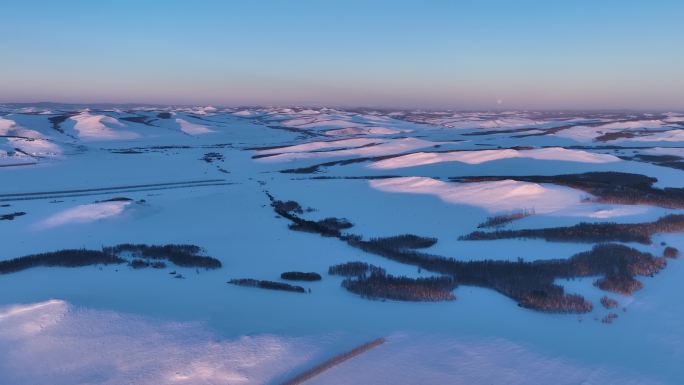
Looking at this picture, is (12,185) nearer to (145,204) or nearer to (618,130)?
(145,204)

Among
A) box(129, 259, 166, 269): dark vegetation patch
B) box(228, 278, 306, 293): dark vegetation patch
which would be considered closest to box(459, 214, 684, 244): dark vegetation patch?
Answer: box(228, 278, 306, 293): dark vegetation patch

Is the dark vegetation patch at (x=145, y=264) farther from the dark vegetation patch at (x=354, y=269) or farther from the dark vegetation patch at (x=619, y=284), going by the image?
the dark vegetation patch at (x=619, y=284)

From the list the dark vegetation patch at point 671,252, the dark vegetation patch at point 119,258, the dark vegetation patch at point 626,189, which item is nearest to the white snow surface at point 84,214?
the dark vegetation patch at point 119,258

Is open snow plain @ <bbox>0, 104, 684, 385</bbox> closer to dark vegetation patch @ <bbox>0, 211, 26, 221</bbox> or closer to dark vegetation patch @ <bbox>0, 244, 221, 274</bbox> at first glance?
dark vegetation patch @ <bbox>0, 244, 221, 274</bbox>

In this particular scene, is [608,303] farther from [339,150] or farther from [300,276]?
[339,150]

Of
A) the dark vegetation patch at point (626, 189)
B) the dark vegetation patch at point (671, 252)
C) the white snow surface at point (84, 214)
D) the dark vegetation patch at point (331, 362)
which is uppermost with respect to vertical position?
the dark vegetation patch at point (626, 189)

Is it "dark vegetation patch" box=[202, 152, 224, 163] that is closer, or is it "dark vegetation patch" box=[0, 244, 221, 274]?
"dark vegetation patch" box=[0, 244, 221, 274]
